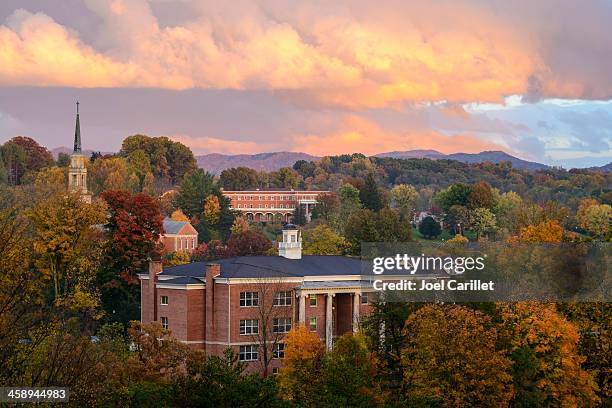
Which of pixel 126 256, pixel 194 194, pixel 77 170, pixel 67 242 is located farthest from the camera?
pixel 194 194

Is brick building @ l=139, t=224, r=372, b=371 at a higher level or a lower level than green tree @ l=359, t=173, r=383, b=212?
lower

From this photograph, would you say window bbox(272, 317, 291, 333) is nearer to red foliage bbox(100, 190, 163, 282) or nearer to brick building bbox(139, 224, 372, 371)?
brick building bbox(139, 224, 372, 371)

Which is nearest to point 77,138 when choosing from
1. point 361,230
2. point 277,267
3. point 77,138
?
point 77,138

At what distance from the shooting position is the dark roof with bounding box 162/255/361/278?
229 feet

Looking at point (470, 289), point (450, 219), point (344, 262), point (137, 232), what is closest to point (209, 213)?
point (450, 219)

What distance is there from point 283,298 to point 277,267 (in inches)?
113

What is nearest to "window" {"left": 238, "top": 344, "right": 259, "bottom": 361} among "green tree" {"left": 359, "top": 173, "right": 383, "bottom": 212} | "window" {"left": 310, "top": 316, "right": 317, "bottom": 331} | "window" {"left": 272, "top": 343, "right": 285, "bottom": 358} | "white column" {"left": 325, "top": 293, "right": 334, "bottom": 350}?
"window" {"left": 272, "top": 343, "right": 285, "bottom": 358}

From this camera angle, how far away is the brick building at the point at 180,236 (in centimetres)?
14281

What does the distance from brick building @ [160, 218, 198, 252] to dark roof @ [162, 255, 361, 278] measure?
218ft

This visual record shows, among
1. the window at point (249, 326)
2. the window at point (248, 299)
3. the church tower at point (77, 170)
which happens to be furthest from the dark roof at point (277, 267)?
the church tower at point (77, 170)

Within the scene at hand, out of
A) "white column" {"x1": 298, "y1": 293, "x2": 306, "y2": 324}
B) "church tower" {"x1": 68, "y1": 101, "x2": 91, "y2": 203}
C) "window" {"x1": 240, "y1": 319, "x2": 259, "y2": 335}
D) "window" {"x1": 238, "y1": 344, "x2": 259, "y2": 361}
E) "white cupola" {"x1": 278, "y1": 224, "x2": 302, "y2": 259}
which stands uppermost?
"church tower" {"x1": 68, "y1": 101, "x2": 91, "y2": 203}

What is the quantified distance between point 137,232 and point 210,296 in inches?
702

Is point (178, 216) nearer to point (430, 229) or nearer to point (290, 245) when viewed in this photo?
point (430, 229)

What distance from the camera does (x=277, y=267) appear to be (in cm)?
7250
